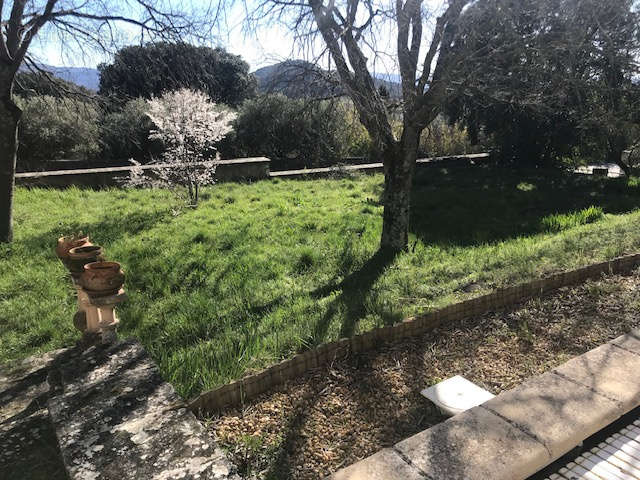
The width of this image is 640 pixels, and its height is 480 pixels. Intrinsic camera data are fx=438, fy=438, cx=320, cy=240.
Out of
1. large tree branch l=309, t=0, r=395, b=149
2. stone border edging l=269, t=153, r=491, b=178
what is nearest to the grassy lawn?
large tree branch l=309, t=0, r=395, b=149

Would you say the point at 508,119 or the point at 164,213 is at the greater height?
the point at 508,119

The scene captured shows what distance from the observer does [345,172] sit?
13164 millimetres

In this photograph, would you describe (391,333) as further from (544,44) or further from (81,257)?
(544,44)

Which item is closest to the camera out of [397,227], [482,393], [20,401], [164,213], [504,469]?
[504,469]

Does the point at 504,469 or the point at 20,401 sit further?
the point at 20,401

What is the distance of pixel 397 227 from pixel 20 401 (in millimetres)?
4370

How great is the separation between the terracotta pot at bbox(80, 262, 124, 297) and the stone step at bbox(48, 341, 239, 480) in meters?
0.40

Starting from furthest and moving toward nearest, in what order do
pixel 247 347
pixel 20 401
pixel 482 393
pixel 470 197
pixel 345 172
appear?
pixel 345 172 < pixel 470 197 < pixel 247 347 < pixel 20 401 < pixel 482 393

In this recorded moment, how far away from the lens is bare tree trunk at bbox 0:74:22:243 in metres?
6.05

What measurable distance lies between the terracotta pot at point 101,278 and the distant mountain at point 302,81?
284 centimetres

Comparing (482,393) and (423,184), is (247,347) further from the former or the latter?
(423,184)

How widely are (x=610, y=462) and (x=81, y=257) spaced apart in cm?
278

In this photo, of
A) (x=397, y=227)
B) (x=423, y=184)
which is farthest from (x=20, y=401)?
(x=423, y=184)

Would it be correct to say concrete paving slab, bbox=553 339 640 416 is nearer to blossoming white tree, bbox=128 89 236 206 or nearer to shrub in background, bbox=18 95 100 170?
blossoming white tree, bbox=128 89 236 206
